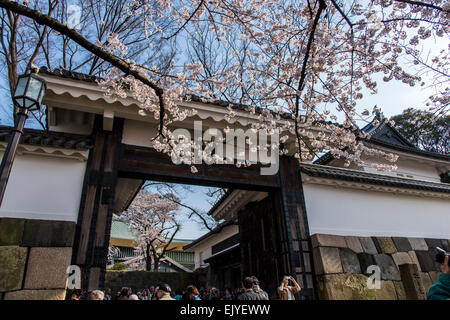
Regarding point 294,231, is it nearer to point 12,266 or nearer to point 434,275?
point 434,275

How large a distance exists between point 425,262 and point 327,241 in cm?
260

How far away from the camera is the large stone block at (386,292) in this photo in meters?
5.26

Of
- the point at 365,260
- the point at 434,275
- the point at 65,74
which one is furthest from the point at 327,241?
the point at 65,74

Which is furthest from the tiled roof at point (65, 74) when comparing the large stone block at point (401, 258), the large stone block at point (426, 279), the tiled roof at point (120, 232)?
the tiled roof at point (120, 232)

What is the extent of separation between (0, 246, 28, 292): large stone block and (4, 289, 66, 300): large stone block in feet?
0.25

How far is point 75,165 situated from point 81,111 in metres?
1.06

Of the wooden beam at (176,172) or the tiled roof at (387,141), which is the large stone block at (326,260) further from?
the tiled roof at (387,141)

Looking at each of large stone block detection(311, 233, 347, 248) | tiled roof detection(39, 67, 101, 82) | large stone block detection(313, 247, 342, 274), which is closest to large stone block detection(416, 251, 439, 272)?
large stone block detection(311, 233, 347, 248)

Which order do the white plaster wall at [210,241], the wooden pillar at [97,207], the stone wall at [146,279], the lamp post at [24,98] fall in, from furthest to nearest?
the stone wall at [146,279] → the white plaster wall at [210,241] → the wooden pillar at [97,207] → the lamp post at [24,98]

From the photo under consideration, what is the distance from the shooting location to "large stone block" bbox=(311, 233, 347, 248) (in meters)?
5.27

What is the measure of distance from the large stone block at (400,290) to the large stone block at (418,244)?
1014mm

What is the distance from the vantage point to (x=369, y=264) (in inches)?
218
